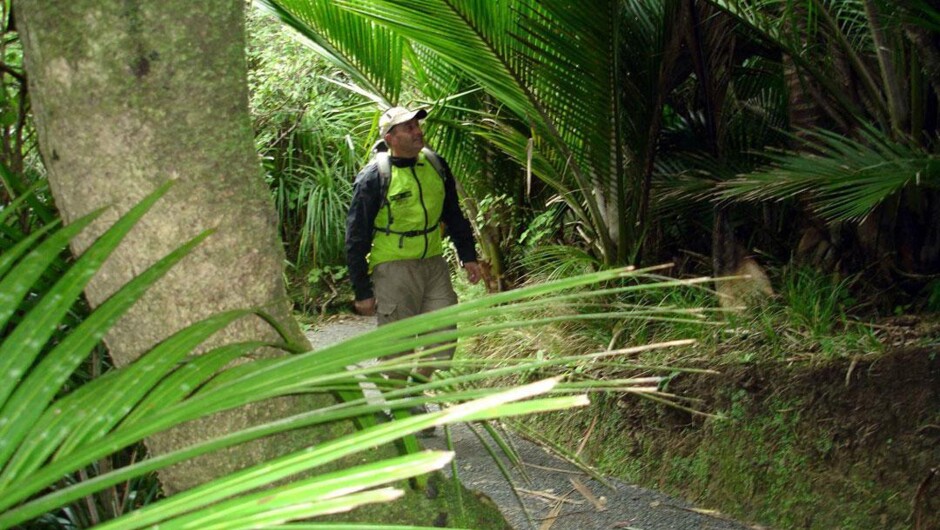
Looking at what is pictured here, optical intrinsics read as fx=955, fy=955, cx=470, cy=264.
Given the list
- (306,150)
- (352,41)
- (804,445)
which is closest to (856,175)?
(804,445)

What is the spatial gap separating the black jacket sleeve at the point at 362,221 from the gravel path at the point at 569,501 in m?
1.01

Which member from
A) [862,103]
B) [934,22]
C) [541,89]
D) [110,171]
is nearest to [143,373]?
[110,171]

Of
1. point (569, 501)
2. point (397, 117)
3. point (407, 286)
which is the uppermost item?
point (397, 117)

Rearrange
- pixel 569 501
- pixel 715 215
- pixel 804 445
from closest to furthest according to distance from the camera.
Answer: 1. pixel 804 445
2. pixel 569 501
3. pixel 715 215

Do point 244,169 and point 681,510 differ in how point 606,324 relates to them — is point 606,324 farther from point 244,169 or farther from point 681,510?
point 244,169

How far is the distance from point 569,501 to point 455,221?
5.44 feet

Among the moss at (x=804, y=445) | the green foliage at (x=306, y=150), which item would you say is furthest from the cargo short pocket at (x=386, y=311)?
the green foliage at (x=306, y=150)

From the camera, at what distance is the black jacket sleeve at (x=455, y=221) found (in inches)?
205

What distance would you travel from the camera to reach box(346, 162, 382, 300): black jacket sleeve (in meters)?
4.93

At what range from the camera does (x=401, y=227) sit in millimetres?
5055

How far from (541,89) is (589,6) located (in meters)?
0.66

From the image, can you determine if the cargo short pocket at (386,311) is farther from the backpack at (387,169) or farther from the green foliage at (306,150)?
the green foliage at (306,150)

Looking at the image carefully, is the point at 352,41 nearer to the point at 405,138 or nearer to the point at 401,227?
the point at 405,138

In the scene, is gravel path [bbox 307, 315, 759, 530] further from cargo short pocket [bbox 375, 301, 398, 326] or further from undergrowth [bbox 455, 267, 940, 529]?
cargo short pocket [bbox 375, 301, 398, 326]
